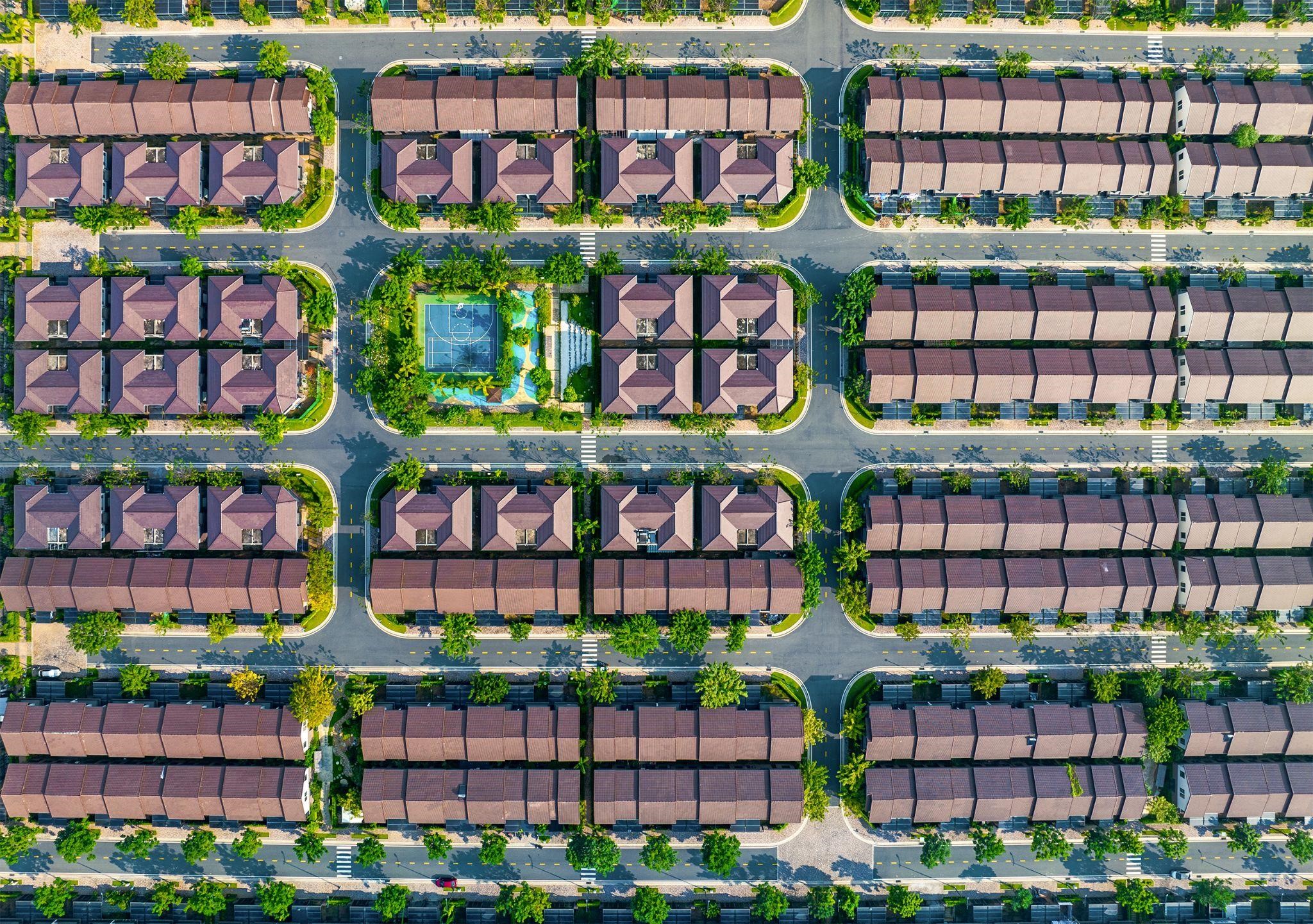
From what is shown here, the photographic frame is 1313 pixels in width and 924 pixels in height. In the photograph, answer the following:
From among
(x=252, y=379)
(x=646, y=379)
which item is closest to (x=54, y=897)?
(x=252, y=379)

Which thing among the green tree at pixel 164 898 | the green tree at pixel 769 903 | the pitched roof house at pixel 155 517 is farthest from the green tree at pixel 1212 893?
the pitched roof house at pixel 155 517

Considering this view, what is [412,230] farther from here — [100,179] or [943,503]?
[943,503]

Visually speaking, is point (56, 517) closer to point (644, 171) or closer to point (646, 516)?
point (646, 516)

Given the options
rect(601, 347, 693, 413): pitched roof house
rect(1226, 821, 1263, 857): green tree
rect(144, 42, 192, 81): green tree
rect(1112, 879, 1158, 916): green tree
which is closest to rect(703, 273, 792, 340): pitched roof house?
rect(601, 347, 693, 413): pitched roof house

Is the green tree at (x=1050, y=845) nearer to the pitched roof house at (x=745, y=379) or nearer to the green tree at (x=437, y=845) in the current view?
the pitched roof house at (x=745, y=379)

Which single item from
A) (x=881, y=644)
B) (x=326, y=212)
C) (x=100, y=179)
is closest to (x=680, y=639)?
(x=881, y=644)

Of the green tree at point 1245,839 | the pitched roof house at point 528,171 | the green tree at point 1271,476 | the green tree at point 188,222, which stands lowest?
the green tree at point 1245,839
